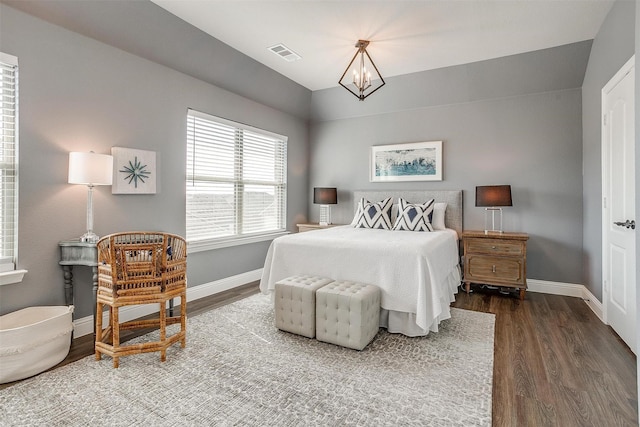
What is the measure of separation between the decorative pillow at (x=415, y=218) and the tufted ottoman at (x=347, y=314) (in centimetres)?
170

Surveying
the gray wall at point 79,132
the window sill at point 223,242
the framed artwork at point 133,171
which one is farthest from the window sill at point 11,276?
the window sill at point 223,242

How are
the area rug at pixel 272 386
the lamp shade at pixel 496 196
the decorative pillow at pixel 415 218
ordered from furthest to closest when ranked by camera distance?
the decorative pillow at pixel 415 218, the lamp shade at pixel 496 196, the area rug at pixel 272 386

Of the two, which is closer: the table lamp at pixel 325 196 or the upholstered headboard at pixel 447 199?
the upholstered headboard at pixel 447 199

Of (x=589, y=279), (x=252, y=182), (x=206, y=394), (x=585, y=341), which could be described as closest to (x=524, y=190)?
(x=589, y=279)

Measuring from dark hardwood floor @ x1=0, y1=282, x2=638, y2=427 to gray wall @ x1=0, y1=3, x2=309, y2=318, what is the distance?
747mm

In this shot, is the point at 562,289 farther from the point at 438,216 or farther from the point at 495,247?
A: the point at 438,216

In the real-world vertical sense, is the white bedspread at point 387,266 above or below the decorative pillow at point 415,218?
below

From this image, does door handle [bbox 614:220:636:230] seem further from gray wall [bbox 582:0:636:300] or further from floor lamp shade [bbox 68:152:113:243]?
floor lamp shade [bbox 68:152:113:243]

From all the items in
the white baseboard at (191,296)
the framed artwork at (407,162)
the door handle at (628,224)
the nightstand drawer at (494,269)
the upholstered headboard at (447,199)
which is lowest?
the white baseboard at (191,296)

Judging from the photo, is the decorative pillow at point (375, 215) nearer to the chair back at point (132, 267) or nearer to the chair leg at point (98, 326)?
the chair back at point (132, 267)

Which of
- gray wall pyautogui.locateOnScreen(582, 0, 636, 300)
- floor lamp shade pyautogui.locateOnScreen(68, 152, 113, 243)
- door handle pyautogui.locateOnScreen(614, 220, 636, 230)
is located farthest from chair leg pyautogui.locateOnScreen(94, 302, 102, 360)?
gray wall pyautogui.locateOnScreen(582, 0, 636, 300)

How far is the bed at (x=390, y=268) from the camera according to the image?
2.75 m

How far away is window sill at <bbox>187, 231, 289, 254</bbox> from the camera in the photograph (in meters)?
3.87

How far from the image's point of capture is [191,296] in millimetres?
3855
